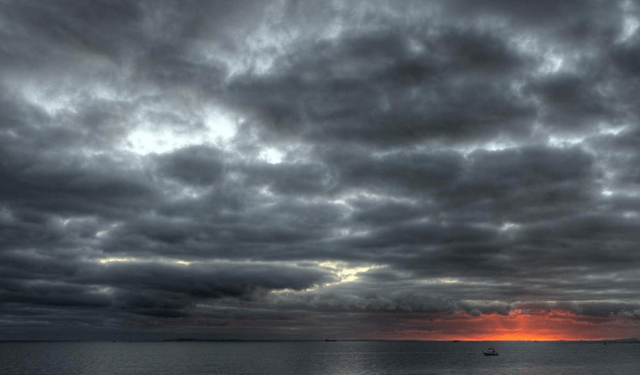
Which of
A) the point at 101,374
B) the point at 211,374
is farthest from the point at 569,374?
the point at 101,374

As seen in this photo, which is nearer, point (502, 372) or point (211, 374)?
point (211, 374)

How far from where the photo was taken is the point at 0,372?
623 ft

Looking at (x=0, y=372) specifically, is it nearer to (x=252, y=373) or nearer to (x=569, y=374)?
(x=252, y=373)

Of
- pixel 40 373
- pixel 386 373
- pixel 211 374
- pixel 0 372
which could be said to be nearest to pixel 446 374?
pixel 386 373

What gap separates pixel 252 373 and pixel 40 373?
78.2 m

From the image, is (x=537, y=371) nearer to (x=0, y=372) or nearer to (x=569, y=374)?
(x=569, y=374)

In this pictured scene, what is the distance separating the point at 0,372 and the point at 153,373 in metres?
60.2

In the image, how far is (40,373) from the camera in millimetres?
182750

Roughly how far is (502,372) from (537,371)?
50.1 feet

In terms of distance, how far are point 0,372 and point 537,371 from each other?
8202 inches

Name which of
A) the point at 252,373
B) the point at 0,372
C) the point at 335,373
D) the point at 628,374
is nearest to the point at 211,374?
the point at 252,373

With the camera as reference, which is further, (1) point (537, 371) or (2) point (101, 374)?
(1) point (537, 371)

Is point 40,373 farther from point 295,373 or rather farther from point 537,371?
point 537,371

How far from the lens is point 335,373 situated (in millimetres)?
184500
